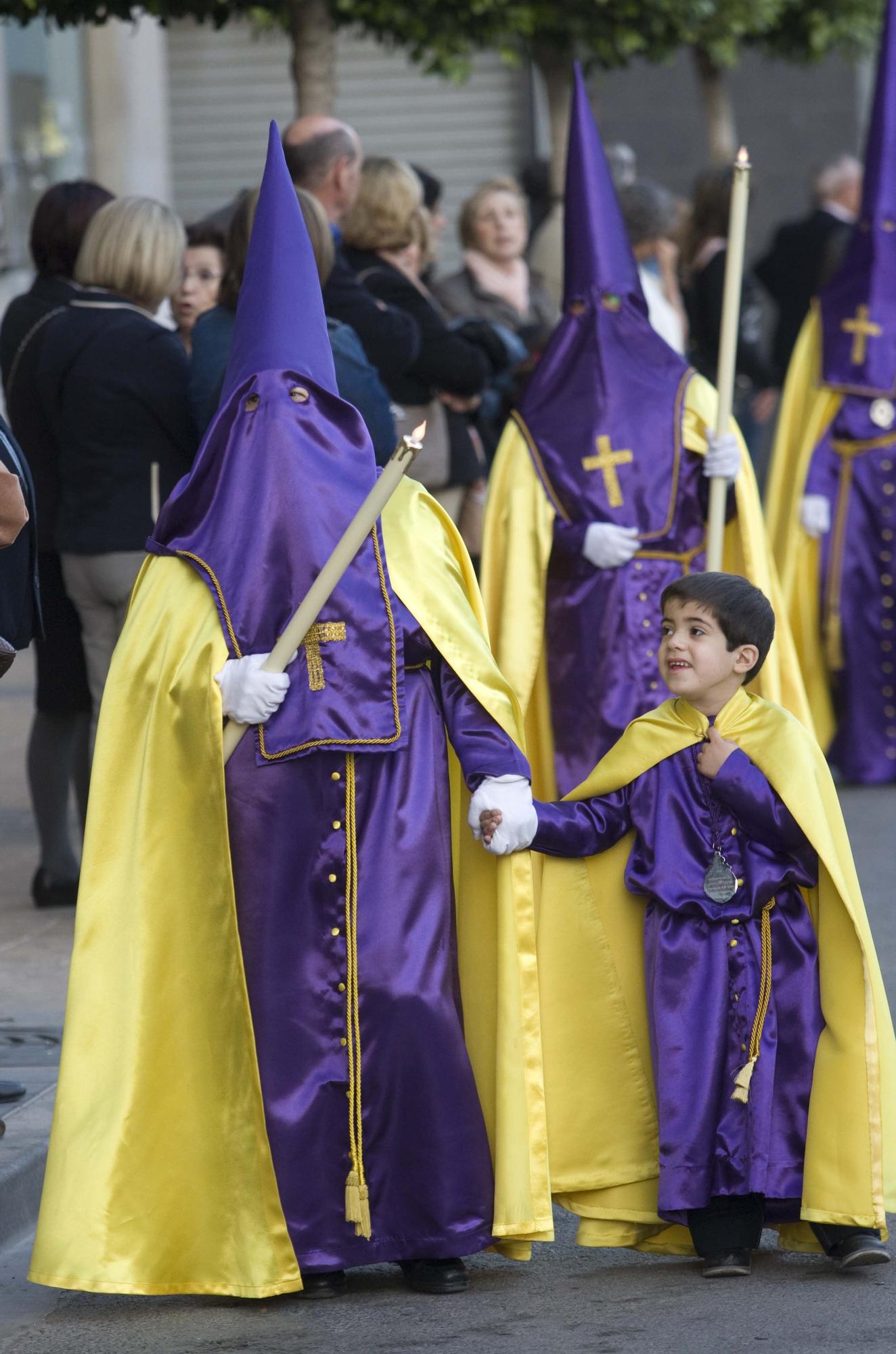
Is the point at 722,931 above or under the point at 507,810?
under

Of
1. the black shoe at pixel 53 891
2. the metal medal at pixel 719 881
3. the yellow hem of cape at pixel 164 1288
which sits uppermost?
the metal medal at pixel 719 881

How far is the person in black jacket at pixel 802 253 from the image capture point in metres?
13.5

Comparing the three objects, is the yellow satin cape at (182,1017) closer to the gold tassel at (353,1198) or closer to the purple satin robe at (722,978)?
the gold tassel at (353,1198)

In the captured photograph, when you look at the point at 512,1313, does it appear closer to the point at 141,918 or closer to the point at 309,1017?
the point at 309,1017

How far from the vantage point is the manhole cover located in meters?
5.16

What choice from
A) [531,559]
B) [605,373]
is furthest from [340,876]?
[605,373]

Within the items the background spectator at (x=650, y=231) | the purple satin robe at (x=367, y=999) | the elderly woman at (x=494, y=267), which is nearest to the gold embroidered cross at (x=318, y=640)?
the purple satin robe at (x=367, y=999)

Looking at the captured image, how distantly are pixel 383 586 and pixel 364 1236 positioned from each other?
3.60 ft

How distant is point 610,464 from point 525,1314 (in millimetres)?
2987

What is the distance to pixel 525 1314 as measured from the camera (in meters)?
3.81

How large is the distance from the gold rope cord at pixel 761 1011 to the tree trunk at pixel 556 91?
8.35 meters

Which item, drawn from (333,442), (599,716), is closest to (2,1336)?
(333,442)

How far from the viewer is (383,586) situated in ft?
12.9

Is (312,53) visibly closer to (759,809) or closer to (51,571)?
(51,571)
